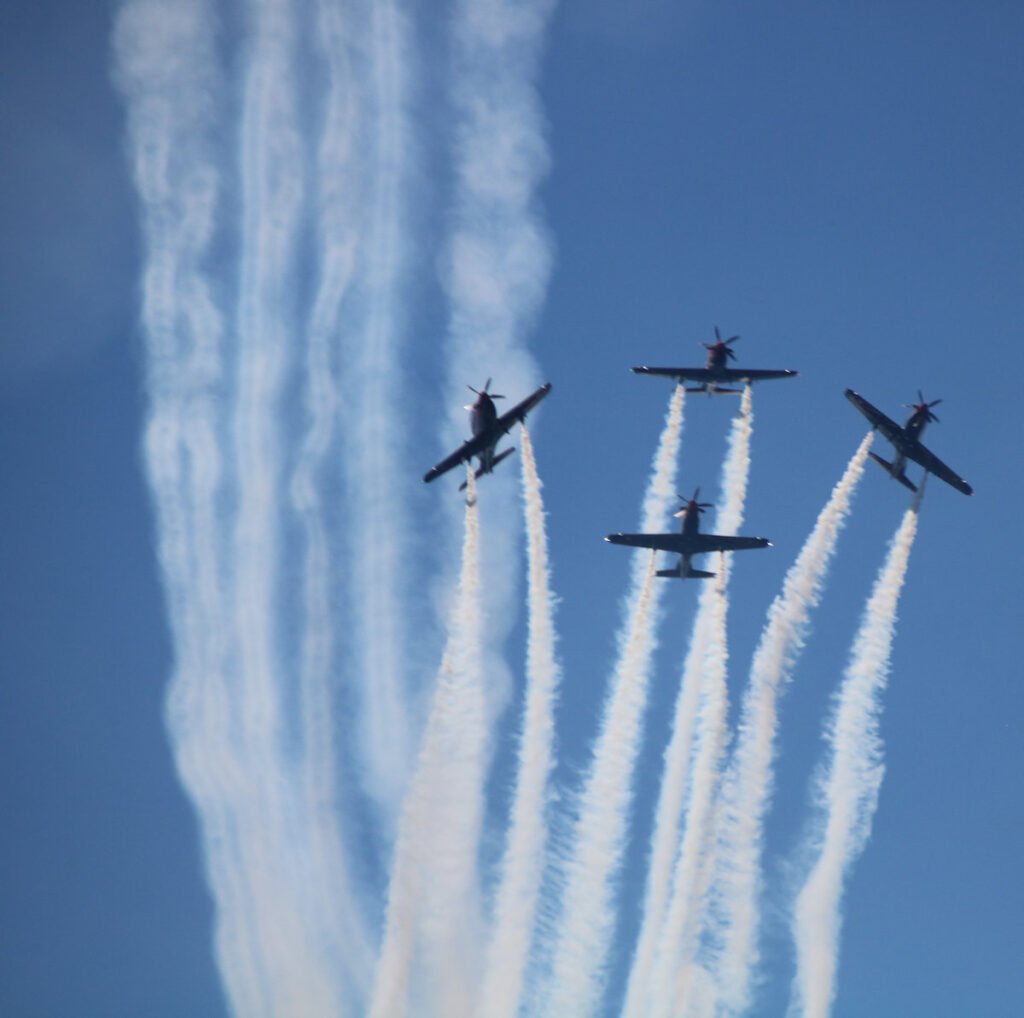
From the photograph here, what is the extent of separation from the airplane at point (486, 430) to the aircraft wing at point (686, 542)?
9.91m

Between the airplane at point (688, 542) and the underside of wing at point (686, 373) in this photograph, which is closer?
the airplane at point (688, 542)

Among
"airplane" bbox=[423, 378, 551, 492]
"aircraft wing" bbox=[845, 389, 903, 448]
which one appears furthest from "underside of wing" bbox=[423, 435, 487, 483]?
"aircraft wing" bbox=[845, 389, 903, 448]

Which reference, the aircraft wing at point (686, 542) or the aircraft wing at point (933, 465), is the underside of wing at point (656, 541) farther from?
the aircraft wing at point (933, 465)

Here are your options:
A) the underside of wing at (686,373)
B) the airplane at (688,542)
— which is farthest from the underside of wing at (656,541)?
the underside of wing at (686,373)

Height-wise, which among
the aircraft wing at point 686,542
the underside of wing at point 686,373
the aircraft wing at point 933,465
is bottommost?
the aircraft wing at point 686,542

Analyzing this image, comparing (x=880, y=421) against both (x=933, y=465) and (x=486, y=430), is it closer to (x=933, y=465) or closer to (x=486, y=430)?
(x=933, y=465)

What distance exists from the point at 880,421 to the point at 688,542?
15118 millimetres

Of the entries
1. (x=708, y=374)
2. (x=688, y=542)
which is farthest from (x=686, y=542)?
(x=708, y=374)

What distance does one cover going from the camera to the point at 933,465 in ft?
251

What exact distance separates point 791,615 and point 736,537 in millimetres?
7405

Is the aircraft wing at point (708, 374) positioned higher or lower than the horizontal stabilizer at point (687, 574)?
higher

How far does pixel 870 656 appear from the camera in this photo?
69875 millimetres

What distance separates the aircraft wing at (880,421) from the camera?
7550cm

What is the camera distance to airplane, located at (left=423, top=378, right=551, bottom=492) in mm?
71812
